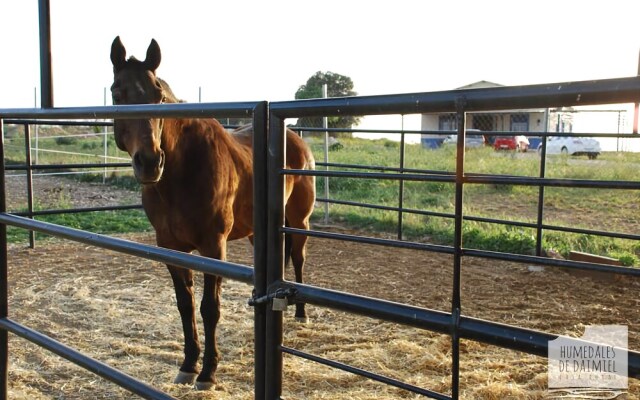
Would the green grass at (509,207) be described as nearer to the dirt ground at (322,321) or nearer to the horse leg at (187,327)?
the dirt ground at (322,321)

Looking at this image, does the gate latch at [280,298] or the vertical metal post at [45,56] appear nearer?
the gate latch at [280,298]

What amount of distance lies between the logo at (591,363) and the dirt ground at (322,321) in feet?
0.31

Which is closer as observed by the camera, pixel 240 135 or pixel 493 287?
pixel 240 135

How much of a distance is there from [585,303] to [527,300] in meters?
0.45

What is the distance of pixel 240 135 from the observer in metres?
4.29

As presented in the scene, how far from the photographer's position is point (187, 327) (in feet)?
10.9

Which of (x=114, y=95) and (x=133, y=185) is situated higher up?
(x=114, y=95)

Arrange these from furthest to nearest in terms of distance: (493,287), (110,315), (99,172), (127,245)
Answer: (99,172)
(493,287)
(110,315)
(127,245)

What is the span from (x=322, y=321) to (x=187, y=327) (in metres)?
1.22

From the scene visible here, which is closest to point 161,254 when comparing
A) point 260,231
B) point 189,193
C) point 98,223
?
point 260,231

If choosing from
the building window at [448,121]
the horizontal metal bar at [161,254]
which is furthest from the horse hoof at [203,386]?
the building window at [448,121]

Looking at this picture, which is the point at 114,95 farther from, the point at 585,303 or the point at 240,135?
the point at 585,303

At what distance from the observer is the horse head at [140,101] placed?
2.48 metres

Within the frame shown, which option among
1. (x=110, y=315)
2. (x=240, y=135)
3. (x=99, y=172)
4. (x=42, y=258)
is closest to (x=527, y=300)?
(x=240, y=135)
